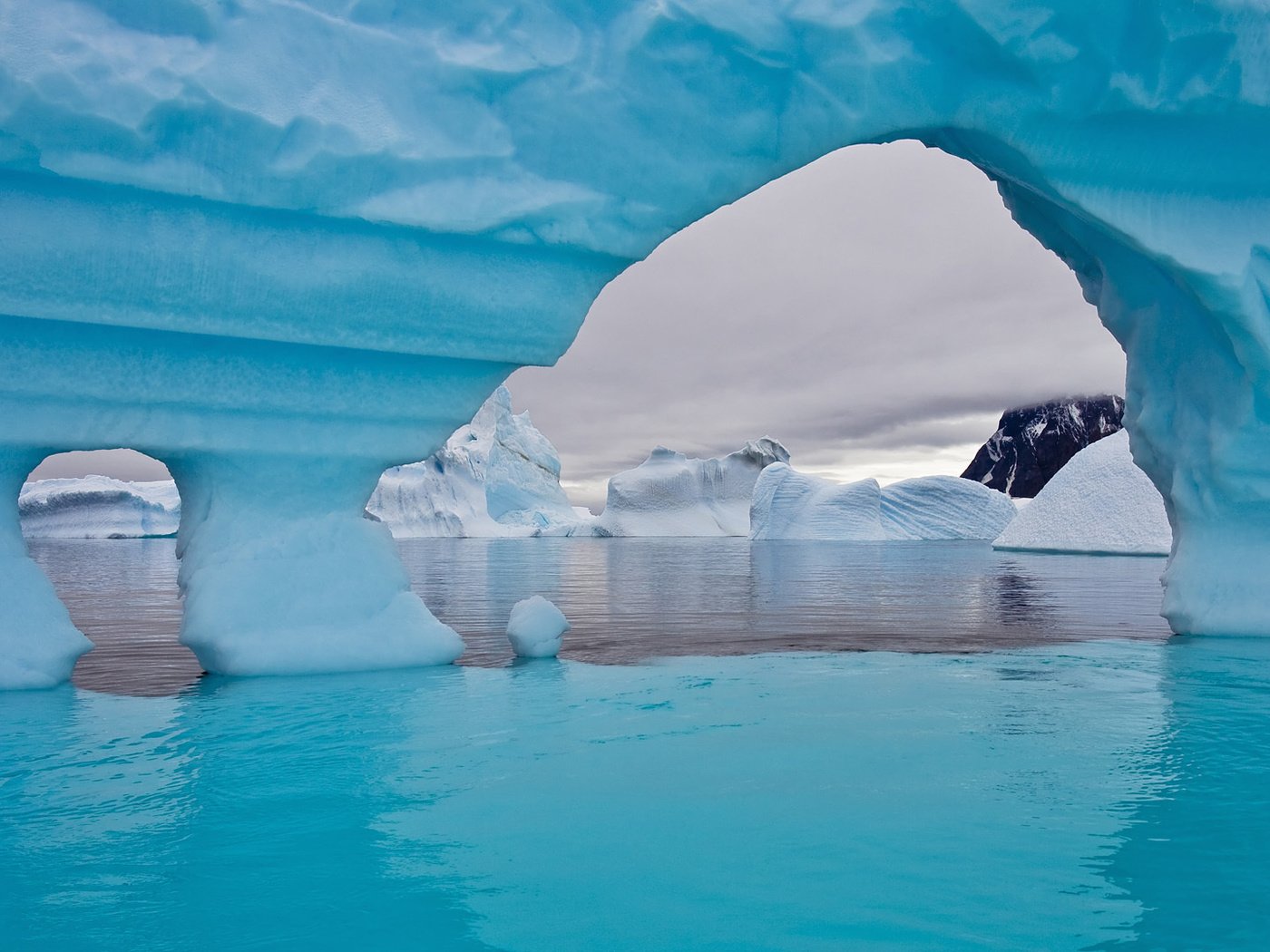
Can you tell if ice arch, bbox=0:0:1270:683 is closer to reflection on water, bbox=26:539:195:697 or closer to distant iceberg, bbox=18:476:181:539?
reflection on water, bbox=26:539:195:697

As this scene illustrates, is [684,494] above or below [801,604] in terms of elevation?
above

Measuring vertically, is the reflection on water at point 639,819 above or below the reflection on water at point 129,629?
above

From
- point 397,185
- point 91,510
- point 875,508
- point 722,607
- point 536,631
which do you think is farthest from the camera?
point 91,510

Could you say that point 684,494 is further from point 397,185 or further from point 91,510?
point 397,185

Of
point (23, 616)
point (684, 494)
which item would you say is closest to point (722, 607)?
point (23, 616)

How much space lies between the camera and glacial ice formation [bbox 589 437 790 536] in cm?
4431

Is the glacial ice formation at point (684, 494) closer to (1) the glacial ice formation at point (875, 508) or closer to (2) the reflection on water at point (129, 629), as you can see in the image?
(1) the glacial ice formation at point (875, 508)

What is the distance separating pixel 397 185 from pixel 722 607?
5707 mm

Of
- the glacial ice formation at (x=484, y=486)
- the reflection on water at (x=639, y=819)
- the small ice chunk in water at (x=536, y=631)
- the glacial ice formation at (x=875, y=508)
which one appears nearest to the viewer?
the reflection on water at (x=639, y=819)

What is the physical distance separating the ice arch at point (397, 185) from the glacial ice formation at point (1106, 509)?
13.6m

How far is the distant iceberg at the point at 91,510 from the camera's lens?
41.6 metres

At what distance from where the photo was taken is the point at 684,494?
45500 millimetres

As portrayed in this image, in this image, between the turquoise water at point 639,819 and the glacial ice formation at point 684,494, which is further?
the glacial ice formation at point 684,494

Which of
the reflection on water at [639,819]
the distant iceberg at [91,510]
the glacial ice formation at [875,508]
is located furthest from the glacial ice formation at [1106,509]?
the distant iceberg at [91,510]
